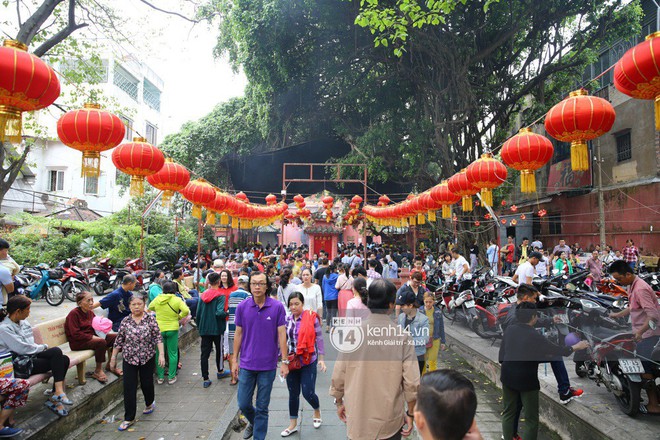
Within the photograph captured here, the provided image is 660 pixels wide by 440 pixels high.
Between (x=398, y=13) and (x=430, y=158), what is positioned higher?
(x=398, y=13)

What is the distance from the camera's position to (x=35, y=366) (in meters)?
4.45

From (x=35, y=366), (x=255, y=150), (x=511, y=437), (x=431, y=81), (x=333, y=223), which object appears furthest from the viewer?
(x=333, y=223)

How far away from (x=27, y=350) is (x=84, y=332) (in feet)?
3.77

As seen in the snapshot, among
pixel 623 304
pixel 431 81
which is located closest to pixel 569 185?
pixel 431 81

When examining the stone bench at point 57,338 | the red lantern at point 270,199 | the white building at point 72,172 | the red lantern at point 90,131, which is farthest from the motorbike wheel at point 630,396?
the white building at point 72,172

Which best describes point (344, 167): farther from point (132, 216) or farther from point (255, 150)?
point (132, 216)

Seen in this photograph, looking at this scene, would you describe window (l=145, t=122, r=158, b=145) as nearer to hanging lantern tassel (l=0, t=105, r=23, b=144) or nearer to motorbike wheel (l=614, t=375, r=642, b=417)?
hanging lantern tassel (l=0, t=105, r=23, b=144)

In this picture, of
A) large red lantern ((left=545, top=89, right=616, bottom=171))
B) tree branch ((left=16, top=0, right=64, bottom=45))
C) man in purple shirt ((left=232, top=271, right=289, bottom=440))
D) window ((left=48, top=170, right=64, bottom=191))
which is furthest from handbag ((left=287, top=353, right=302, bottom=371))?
window ((left=48, top=170, right=64, bottom=191))

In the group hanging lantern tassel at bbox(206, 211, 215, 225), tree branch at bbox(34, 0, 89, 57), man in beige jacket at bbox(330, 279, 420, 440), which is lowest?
man in beige jacket at bbox(330, 279, 420, 440)

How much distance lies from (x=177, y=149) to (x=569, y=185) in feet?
69.3

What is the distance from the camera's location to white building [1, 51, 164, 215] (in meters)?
22.2

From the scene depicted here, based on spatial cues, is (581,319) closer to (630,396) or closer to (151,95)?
(630,396)

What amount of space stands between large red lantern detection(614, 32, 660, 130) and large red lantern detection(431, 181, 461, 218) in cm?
563

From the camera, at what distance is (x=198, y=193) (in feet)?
31.4
